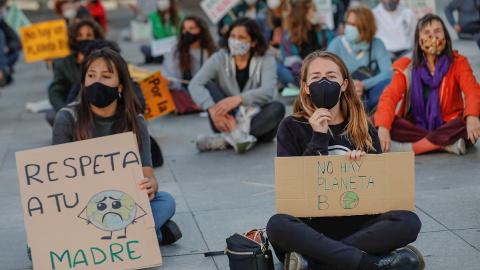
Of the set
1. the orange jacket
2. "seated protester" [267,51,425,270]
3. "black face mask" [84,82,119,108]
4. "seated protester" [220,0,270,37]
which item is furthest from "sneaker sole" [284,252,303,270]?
"seated protester" [220,0,270,37]

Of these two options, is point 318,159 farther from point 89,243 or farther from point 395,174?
point 89,243

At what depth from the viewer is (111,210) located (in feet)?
13.9

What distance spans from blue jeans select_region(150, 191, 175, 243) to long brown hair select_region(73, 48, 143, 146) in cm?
33

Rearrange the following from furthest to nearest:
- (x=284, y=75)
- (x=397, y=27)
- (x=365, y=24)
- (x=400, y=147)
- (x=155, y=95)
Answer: (x=397, y=27) → (x=284, y=75) → (x=155, y=95) → (x=365, y=24) → (x=400, y=147)

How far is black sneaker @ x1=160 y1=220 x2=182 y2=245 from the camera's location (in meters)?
4.65

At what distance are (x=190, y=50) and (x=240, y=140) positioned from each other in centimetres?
238

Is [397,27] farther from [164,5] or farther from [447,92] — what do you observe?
[447,92]

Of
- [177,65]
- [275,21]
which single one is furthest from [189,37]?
[275,21]

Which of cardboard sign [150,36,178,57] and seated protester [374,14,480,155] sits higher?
seated protester [374,14,480,155]

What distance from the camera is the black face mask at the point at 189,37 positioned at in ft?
30.0

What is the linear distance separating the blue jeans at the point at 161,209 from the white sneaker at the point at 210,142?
8.67ft

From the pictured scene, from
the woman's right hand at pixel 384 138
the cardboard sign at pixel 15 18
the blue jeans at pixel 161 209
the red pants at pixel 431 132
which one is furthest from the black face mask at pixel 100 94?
the cardboard sign at pixel 15 18

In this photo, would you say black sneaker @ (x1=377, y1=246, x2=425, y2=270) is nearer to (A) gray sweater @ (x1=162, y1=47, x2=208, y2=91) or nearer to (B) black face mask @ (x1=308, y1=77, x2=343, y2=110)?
(B) black face mask @ (x1=308, y1=77, x2=343, y2=110)

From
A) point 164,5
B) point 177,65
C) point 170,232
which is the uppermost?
point 164,5
